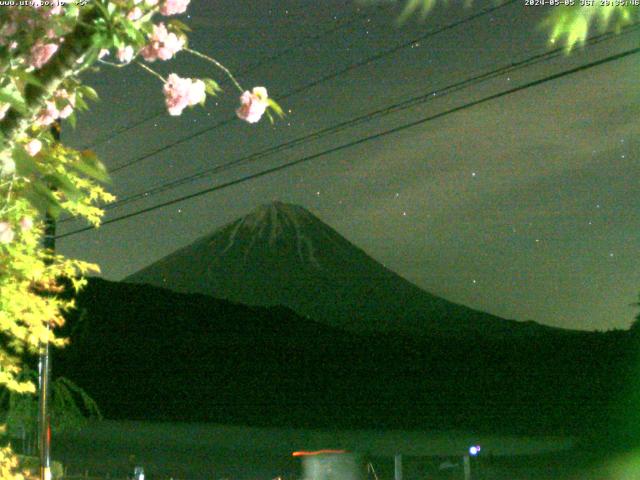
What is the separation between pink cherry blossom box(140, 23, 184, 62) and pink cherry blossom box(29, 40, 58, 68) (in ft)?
2.53

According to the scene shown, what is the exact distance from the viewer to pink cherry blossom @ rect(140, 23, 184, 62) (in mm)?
5664

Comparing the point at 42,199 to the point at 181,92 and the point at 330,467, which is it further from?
the point at 330,467

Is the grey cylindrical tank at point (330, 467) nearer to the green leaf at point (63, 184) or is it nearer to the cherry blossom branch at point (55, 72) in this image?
the cherry blossom branch at point (55, 72)

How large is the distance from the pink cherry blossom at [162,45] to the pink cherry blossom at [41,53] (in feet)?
2.53

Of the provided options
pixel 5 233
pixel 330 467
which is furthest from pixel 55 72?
Answer: pixel 330 467

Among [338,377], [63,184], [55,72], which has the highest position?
[338,377]

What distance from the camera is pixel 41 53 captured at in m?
4.98

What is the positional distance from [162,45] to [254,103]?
2.02 feet

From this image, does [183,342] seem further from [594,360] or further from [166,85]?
[166,85]

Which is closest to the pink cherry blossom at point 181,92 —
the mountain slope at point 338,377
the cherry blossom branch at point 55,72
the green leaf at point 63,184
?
the cherry blossom branch at point 55,72

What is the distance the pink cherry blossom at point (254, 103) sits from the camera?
227 inches

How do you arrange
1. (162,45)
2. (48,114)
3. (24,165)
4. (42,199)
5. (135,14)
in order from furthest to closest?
(48,114) < (162,45) < (135,14) < (42,199) < (24,165)

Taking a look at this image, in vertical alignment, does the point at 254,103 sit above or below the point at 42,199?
above

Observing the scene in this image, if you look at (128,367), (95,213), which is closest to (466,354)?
(128,367)
